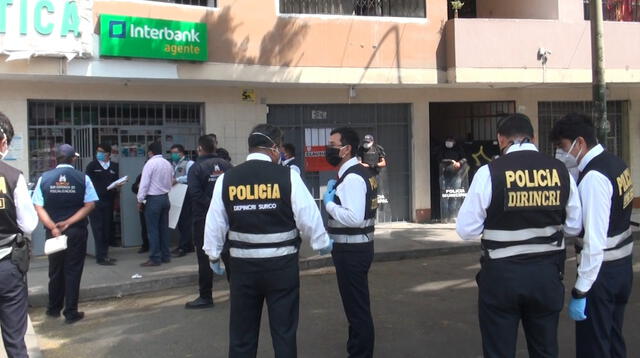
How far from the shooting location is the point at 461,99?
1294cm

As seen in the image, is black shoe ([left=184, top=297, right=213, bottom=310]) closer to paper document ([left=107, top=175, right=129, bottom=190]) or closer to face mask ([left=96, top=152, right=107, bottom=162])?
paper document ([left=107, top=175, right=129, bottom=190])

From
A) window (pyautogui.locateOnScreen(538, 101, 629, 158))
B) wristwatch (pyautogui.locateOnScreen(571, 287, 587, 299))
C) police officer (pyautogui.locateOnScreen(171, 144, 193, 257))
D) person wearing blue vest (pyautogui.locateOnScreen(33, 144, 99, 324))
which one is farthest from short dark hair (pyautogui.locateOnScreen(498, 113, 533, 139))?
window (pyautogui.locateOnScreen(538, 101, 629, 158))

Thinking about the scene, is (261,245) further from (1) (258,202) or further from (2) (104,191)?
(2) (104,191)

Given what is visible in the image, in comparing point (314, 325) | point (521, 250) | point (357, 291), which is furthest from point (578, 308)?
point (314, 325)

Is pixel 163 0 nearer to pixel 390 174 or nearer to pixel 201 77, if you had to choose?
pixel 201 77

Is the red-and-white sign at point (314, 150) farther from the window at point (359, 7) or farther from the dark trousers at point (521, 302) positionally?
the dark trousers at point (521, 302)

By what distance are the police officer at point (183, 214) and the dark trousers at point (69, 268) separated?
3.07m

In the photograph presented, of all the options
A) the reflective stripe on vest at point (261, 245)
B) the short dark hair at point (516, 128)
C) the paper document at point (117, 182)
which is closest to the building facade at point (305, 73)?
the paper document at point (117, 182)

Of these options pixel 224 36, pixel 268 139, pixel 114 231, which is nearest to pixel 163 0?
pixel 224 36

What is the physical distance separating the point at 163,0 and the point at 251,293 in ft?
25.7

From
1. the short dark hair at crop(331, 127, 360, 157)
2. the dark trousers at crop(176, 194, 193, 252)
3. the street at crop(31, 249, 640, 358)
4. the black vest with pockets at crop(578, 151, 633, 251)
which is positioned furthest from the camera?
the dark trousers at crop(176, 194, 193, 252)

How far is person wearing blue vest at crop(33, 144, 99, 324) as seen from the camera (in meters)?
6.04

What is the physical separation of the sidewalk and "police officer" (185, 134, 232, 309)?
1.12m

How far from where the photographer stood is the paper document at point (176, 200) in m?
9.42
